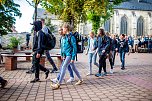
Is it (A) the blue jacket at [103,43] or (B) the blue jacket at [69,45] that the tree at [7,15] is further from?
(B) the blue jacket at [69,45]

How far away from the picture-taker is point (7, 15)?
3406cm

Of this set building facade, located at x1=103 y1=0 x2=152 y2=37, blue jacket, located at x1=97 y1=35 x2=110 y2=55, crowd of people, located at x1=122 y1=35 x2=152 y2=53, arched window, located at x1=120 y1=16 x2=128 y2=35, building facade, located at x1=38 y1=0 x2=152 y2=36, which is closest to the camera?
blue jacket, located at x1=97 y1=35 x2=110 y2=55

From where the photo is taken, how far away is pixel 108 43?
37.3 ft

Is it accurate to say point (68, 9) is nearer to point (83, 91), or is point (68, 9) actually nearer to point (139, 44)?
point (83, 91)

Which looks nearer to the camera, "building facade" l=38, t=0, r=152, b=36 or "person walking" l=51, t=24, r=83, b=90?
"person walking" l=51, t=24, r=83, b=90

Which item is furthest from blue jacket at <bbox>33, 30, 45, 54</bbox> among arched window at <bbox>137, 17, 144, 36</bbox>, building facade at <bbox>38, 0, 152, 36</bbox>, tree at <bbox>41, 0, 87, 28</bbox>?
arched window at <bbox>137, 17, 144, 36</bbox>

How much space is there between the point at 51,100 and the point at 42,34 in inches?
130

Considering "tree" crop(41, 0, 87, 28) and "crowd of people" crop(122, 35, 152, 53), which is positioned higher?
"tree" crop(41, 0, 87, 28)

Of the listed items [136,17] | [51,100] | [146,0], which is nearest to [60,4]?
[51,100]

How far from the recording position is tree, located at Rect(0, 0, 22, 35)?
32750 mm

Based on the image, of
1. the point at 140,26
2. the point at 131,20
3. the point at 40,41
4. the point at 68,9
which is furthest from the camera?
the point at 140,26

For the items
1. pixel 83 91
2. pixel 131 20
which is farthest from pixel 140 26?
pixel 83 91

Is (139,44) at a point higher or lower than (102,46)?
higher

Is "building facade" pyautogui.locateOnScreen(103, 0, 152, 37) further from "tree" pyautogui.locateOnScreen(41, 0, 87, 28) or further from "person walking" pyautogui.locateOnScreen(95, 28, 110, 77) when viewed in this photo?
"person walking" pyautogui.locateOnScreen(95, 28, 110, 77)
